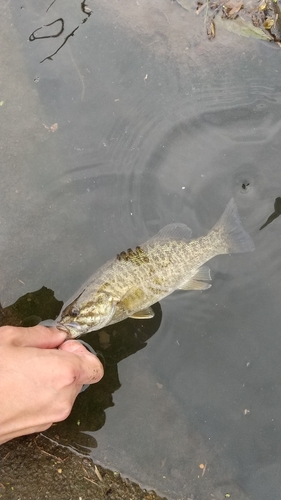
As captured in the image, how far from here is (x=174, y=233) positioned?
3.86 meters

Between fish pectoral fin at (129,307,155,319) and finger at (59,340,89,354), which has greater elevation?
finger at (59,340,89,354)

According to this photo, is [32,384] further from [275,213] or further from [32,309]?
[275,213]

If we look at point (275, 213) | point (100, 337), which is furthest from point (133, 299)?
point (275, 213)

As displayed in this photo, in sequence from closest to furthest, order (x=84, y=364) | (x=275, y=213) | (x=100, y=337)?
(x=84, y=364)
(x=100, y=337)
(x=275, y=213)

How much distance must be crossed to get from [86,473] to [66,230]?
2.05 m

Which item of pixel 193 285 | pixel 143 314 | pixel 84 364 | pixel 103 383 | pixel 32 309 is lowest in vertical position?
pixel 103 383

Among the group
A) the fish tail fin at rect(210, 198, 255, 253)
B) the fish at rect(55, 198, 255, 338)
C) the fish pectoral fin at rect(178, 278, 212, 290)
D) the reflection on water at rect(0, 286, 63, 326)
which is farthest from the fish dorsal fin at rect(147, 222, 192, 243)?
the reflection on water at rect(0, 286, 63, 326)

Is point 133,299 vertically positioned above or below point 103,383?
above

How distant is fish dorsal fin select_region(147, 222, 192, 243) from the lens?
3.83 meters

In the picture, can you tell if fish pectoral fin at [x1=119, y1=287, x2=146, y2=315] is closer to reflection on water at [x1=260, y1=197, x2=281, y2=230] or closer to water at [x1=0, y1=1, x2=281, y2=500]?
water at [x1=0, y1=1, x2=281, y2=500]

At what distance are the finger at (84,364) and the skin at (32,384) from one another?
0.8 inches

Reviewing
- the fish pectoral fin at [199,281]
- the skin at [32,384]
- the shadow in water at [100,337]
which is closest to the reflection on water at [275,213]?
the fish pectoral fin at [199,281]

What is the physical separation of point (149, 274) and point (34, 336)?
106 cm

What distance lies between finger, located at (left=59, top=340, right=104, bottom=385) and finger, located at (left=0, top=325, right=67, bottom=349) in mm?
78
